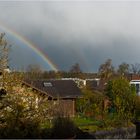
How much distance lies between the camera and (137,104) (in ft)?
133

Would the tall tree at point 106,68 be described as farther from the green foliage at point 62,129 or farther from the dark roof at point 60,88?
the green foliage at point 62,129

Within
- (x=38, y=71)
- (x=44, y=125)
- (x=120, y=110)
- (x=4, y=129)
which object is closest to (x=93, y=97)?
(x=120, y=110)

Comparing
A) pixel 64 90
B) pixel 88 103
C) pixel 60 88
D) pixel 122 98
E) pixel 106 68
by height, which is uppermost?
pixel 106 68

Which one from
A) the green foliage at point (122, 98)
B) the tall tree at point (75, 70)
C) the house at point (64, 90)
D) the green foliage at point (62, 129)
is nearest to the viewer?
the green foliage at point (62, 129)

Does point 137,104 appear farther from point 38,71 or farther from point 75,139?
point 38,71

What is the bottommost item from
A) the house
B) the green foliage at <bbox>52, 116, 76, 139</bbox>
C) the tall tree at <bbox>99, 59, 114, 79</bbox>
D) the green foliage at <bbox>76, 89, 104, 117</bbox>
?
the green foliage at <bbox>52, 116, 76, 139</bbox>

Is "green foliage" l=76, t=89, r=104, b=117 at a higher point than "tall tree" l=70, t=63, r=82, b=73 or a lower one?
→ lower

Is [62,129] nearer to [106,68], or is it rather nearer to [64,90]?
[64,90]

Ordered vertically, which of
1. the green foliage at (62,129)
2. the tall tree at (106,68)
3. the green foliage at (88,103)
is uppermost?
the tall tree at (106,68)

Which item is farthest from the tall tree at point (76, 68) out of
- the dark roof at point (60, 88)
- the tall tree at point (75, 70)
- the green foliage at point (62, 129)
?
the green foliage at point (62, 129)

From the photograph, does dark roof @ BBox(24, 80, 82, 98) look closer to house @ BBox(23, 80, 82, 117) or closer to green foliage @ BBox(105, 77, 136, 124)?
house @ BBox(23, 80, 82, 117)

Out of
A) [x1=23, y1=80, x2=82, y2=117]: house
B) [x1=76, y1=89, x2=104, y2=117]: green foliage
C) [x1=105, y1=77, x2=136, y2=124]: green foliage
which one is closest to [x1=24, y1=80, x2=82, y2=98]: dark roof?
[x1=23, y1=80, x2=82, y2=117]: house

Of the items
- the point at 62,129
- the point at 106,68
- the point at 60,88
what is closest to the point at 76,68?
the point at 106,68

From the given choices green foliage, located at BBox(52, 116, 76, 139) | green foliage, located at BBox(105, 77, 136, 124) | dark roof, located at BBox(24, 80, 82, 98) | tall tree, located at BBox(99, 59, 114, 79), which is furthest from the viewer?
tall tree, located at BBox(99, 59, 114, 79)
